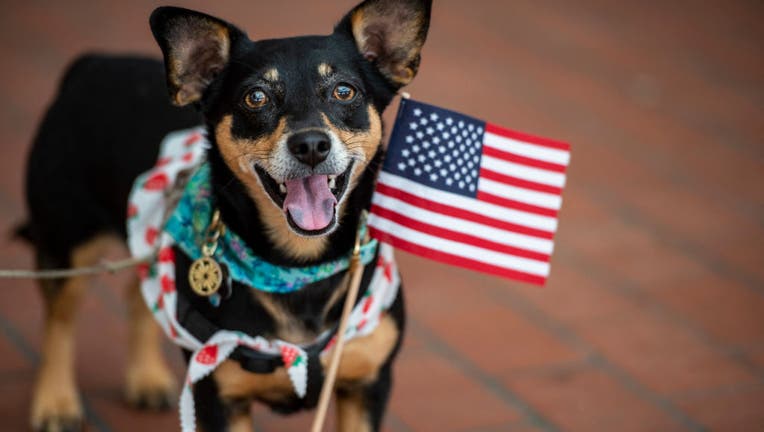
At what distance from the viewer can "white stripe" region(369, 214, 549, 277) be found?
281 cm

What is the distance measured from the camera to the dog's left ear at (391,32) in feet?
8.98

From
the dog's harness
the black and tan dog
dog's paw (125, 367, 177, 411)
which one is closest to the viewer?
the black and tan dog

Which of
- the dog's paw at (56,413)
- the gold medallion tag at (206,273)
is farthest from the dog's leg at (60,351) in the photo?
the gold medallion tag at (206,273)

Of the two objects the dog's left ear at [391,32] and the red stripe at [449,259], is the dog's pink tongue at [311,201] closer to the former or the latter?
the red stripe at [449,259]

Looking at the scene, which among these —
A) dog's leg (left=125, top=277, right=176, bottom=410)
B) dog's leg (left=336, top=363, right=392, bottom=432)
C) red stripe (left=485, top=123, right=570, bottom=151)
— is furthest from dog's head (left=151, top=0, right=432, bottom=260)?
dog's leg (left=125, top=277, right=176, bottom=410)

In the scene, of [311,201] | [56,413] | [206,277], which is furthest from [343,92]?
[56,413]

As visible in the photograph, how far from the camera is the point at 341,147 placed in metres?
2.55

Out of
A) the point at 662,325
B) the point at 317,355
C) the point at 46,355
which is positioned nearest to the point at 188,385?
the point at 317,355

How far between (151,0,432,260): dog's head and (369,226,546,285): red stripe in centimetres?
16

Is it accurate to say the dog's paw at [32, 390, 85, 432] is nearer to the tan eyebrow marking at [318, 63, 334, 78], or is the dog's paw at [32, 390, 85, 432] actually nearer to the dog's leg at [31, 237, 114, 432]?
the dog's leg at [31, 237, 114, 432]

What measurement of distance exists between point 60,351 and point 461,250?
160 cm

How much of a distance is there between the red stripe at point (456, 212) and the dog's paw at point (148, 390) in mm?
1376

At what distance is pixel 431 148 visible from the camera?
9.20ft

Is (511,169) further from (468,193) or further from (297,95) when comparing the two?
(297,95)
